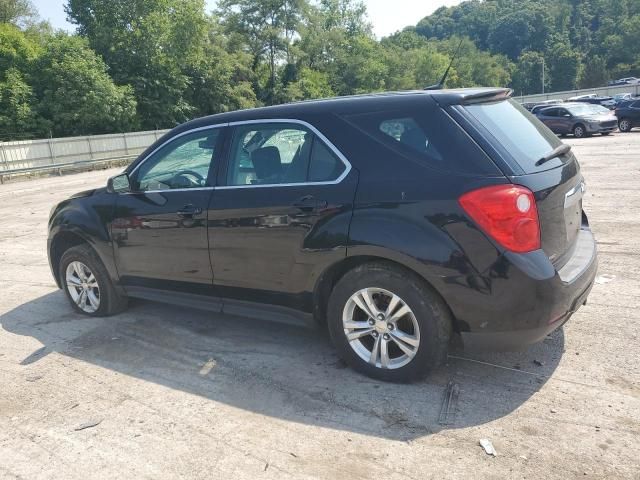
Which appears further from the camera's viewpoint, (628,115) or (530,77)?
(530,77)

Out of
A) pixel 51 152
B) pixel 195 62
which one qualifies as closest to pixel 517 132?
pixel 51 152

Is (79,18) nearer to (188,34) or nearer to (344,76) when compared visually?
(188,34)

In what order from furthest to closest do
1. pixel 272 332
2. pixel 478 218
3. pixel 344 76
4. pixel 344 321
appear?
pixel 344 76
pixel 272 332
pixel 344 321
pixel 478 218

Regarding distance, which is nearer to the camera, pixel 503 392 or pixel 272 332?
pixel 503 392

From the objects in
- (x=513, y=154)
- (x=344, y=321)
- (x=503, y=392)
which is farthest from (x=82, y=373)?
(x=513, y=154)

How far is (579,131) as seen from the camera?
902 inches

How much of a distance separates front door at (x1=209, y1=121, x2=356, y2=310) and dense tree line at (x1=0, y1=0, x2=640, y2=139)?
338 cm

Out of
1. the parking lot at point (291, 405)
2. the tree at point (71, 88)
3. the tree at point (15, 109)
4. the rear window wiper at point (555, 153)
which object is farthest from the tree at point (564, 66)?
the rear window wiper at point (555, 153)

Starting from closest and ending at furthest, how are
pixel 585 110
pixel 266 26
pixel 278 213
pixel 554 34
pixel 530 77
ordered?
pixel 278 213 → pixel 585 110 → pixel 266 26 → pixel 530 77 → pixel 554 34

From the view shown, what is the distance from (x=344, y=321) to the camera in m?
3.65

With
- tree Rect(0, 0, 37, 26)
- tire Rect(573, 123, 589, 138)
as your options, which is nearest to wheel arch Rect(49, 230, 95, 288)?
tire Rect(573, 123, 589, 138)

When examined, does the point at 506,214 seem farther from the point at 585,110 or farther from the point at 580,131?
the point at 585,110

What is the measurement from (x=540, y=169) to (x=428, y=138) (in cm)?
70

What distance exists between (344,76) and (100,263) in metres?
71.0
